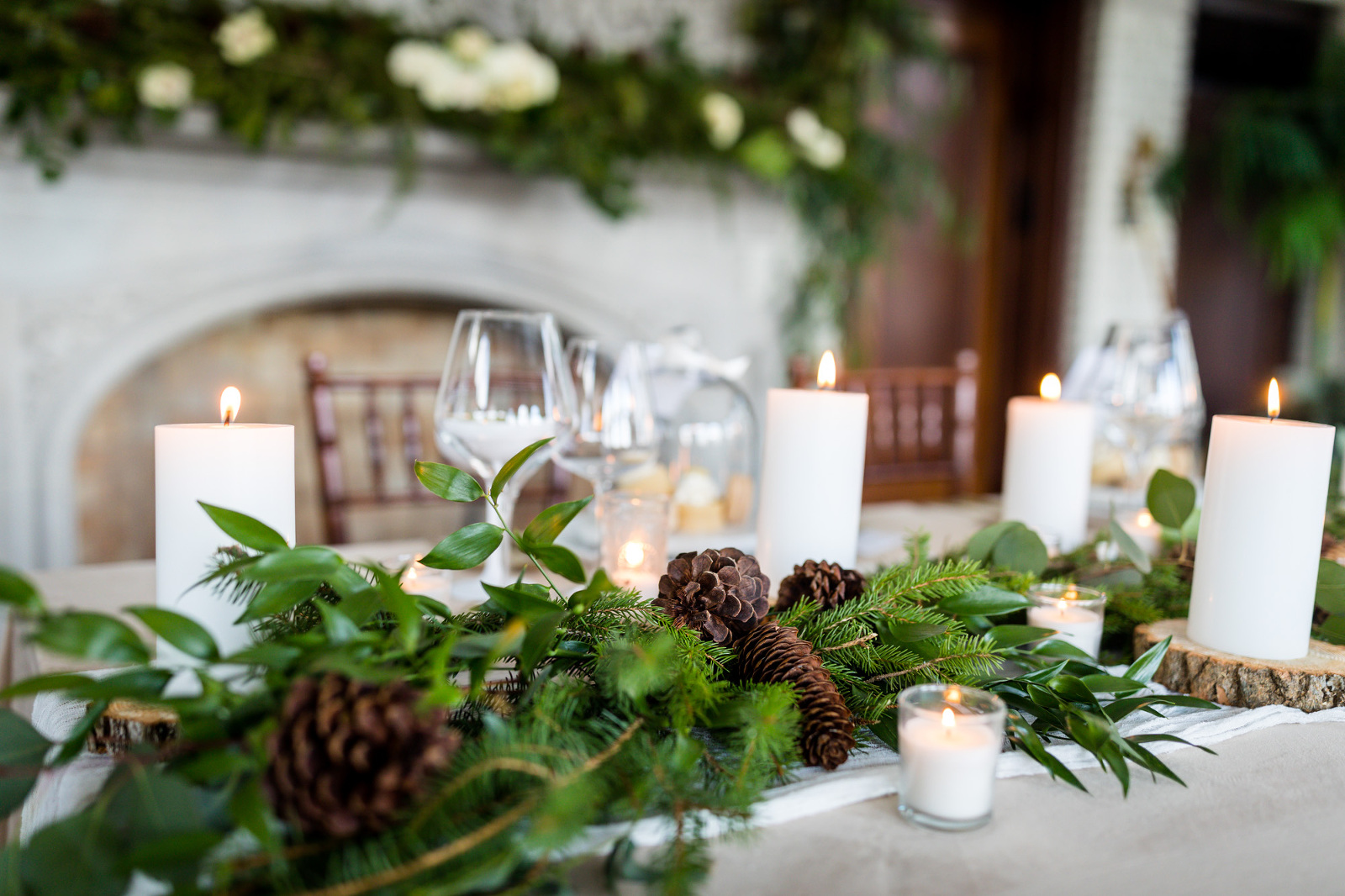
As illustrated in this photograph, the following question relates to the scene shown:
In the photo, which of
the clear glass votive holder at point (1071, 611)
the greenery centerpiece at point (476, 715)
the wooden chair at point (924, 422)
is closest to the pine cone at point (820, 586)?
the greenery centerpiece at point (476, 715)

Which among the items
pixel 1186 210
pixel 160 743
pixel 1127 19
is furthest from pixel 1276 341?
pixel 160 743

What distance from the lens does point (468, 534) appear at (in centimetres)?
44

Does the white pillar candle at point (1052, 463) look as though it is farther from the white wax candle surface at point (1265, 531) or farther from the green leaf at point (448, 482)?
the green leaf at point (448, 482)

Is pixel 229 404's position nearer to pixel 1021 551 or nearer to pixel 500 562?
pixel 500 562

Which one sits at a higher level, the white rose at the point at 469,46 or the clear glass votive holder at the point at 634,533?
the white rose at the point at 469,46

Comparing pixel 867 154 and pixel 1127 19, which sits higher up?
pixel 1127 19

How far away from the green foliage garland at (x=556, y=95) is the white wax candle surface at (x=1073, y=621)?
1.69m

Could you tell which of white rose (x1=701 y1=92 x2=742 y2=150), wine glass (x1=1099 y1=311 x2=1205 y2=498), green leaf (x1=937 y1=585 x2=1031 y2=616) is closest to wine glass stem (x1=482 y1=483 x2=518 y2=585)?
green leaf (x1=937 y1=585 x2=1031 y2=616)

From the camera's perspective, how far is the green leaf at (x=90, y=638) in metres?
0.31

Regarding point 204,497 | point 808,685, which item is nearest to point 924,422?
point 808,685

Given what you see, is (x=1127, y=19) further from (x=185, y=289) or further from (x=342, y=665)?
(x=342, y=665)

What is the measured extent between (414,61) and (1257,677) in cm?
185

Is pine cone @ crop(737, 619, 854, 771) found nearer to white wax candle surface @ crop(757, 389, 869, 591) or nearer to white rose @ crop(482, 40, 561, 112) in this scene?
white wax candle surface @ crop(757, 389, 869, 591)

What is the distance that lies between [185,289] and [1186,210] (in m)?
3.26
